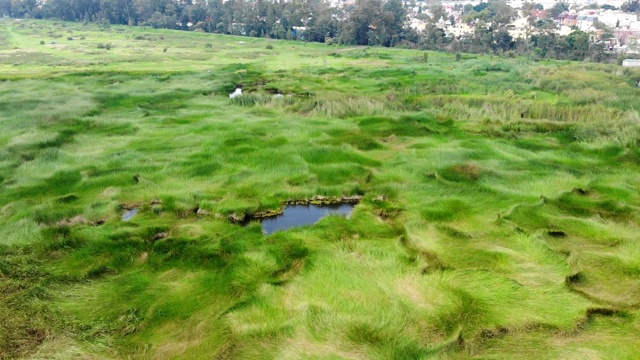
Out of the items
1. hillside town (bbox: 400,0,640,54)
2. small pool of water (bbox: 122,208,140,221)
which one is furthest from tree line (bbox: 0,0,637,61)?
small pool of water (bbox: 122,208,140,221)

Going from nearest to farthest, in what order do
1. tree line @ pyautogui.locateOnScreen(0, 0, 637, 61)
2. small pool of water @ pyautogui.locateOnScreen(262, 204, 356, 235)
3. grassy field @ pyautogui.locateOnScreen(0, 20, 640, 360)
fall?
grassy field @ pyautogui.locateOnScreen(0, 20, 640, 360), small pool of water @ pyautogui.locateOnScreen(262, 204, 356, 235), tree line @ pyautogui.locateOnScreen(0, 0, 637, 61)

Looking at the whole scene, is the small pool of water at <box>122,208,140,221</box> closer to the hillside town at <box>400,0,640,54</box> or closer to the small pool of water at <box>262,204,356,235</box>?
the small pool of water at <box>262,204,356,235</box>

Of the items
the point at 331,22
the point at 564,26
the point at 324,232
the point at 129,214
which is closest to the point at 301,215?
the point at 324,232

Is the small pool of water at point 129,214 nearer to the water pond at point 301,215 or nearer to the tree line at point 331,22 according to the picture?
the water pond at point 301,215

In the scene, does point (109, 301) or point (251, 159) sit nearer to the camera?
point (109, 301)

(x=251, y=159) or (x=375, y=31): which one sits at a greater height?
(x=375, y=31)

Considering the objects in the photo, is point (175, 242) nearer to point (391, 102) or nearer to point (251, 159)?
point (251, 159)

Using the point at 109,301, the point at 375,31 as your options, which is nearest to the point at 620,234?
the point at 109,301
